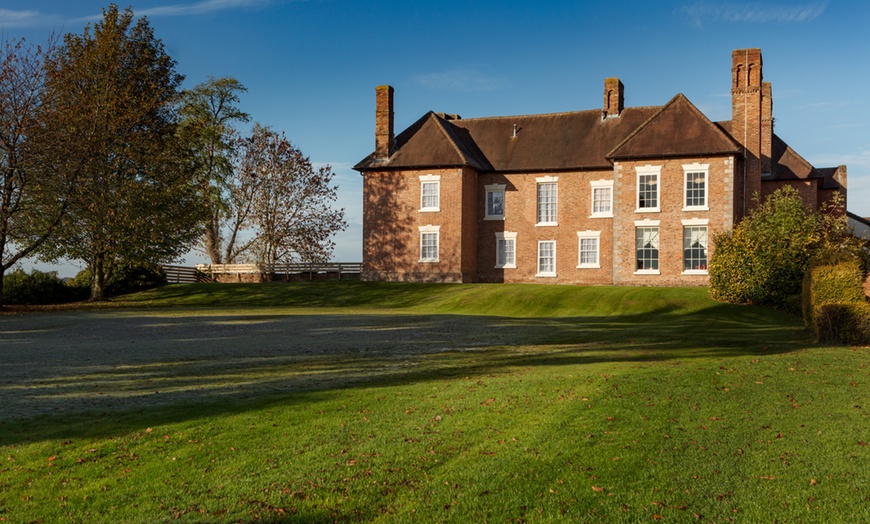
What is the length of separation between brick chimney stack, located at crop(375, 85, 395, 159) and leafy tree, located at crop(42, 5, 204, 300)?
39.2 feet

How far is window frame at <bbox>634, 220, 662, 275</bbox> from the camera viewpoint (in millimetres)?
42469

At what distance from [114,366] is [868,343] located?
62.4 ft

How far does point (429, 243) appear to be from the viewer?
156ft

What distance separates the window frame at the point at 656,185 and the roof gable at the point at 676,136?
2.52 feet

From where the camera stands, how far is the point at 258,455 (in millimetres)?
9422

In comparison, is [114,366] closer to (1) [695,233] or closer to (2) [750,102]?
(1) [695,233]

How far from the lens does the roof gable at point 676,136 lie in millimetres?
41625

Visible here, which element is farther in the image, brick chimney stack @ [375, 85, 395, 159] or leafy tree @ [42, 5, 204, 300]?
brick chimney stack @ [375, 85, 395, 159]

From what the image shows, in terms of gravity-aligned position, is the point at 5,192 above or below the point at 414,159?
below

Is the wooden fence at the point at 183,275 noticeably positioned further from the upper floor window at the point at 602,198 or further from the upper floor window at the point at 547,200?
the upper floor window at the point at 602,198

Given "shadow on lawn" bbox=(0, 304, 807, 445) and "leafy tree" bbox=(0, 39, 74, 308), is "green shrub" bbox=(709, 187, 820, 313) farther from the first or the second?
"leafy tree" bbox=(0, 39, 74, 308)

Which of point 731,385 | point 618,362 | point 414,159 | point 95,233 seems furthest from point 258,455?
point 414,159

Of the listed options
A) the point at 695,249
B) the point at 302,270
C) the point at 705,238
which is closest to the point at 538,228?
the point at 695,249

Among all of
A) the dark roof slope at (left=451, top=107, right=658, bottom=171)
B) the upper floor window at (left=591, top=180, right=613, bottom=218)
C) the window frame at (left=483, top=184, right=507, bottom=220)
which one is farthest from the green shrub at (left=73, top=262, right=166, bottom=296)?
the upper floor window at (left=591, top=180, right=613, bottom=218)
